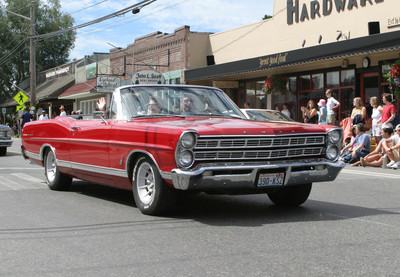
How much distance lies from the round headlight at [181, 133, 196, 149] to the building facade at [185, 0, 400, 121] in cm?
1259

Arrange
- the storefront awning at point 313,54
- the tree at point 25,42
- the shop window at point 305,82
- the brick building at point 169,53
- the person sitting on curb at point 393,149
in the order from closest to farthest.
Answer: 1. the person sitting on curb at point 393,149
2. the storefront awning at point 313,54
3. the shop window at point 305,82
4. the brick building at point 169,53
5. the tree at point 25,42

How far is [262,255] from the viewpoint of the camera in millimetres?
4891

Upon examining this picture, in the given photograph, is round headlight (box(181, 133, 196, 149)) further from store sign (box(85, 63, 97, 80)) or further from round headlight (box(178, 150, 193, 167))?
store sign (box(85, 63, 97, 80))

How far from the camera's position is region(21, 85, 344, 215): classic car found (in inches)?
245

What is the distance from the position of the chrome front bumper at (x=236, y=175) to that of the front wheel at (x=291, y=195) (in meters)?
0.67

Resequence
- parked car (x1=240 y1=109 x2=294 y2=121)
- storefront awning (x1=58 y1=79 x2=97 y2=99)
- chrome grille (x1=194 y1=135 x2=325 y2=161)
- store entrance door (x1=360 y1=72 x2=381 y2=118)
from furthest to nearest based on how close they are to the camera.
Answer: storefront awning (x1=58 y1=79 x2=97 y2=99) < store entrance door (x1=360 y1=72 x2=381 y2=118) < parked car (x1=240 y1=109 x2=294 y2=121) < chrome grille (x1=194 y1=135 x2=325 y2=161)

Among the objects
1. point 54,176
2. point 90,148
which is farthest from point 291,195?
point 54,176

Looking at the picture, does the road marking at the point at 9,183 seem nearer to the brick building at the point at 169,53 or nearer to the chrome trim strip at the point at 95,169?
the chrome trim strip at the point at 95,169

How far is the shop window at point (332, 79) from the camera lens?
74.3 ft

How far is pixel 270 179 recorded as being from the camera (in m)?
6.45

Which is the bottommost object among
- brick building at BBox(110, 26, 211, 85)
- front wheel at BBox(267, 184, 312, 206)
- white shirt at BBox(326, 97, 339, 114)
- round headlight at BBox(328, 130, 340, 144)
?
front wheel at BBox(267, 184, 312, 206)

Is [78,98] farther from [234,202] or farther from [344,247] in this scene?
[344,247]

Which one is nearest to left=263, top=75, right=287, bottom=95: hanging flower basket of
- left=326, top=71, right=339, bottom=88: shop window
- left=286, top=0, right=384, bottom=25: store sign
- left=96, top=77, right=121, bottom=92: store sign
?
left=286, top=0, right=384, bottom=25: store sign

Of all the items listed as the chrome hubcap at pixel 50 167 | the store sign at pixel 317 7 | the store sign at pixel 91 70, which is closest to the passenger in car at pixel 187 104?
the chrome hubcap at pixel 50 167
